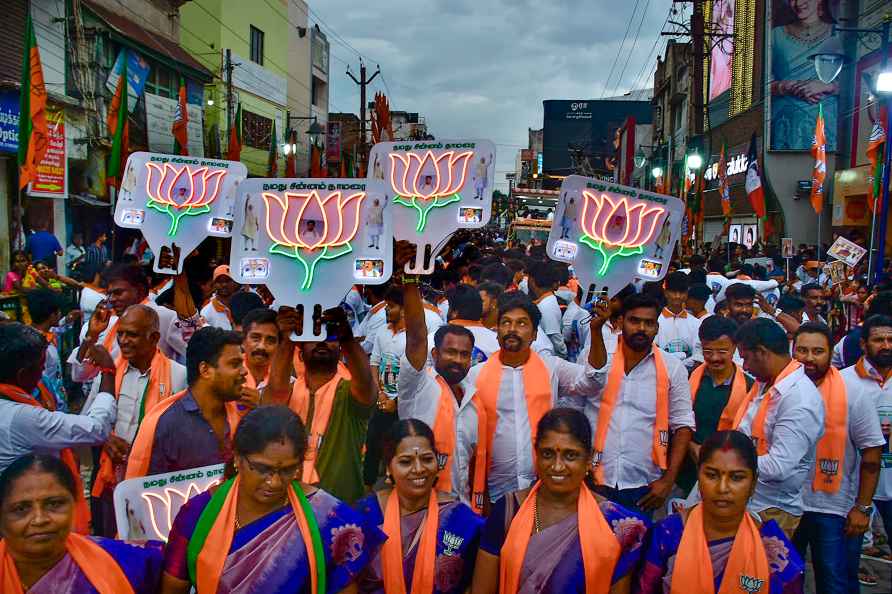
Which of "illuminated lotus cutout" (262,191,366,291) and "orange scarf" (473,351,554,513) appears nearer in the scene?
"illuminated lotus cutout" (262,191,366,291)

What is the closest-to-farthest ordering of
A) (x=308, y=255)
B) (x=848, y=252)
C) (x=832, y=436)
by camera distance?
(x=308, y=255), (x=832, y=436), (x=848, y=252)

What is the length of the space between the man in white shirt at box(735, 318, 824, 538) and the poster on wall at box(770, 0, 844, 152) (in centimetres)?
2442

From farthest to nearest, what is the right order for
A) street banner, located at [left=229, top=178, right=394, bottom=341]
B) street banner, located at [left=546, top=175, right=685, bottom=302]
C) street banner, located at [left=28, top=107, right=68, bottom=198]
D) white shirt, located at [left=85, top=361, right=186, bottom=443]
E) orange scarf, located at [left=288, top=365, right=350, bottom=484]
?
street banner, located at [left=28, top=107, right=68, bottom=198], street banner, located at [left=546, top=175, right=685, bottom=302], white shirt, located at [left=85, top=361, right=186, bottom=443], orange scarf, located at [left=288, top=365, right=350, bottom=484], street banner, located at [left=229, top=178, right=394, bottom=341]

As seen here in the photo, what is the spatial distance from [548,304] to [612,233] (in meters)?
3.13

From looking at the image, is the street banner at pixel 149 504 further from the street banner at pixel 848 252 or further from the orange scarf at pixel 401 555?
the street banner at pixel 848 252

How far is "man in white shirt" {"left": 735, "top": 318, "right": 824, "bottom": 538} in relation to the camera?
4.02 metres

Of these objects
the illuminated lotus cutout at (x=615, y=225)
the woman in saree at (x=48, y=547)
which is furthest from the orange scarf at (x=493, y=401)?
the woman in saree at (x=48, y=547)

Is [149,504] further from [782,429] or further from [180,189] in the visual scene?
[782,429]

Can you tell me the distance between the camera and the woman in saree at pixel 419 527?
10.3 feet

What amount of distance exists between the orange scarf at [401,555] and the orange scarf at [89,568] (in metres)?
0.98


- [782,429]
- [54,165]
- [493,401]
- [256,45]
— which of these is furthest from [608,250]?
[256,45]

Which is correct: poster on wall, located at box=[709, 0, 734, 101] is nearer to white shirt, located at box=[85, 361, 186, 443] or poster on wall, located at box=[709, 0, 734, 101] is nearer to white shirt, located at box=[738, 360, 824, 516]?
white shirt, located at box=[738, 360, 824, 516]

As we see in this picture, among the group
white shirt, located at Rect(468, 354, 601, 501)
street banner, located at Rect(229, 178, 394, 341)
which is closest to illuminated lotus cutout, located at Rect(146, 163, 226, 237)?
street banner, located at Rect(229, 178, 394, 341)

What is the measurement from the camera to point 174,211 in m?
5.35
